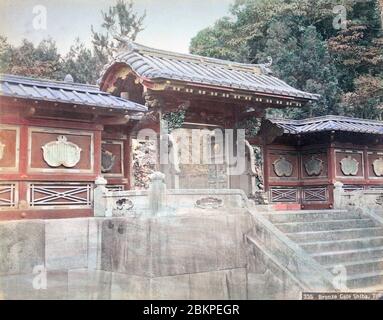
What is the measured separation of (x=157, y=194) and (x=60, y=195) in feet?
7.18

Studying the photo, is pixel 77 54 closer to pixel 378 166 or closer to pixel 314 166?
pixel 314 166

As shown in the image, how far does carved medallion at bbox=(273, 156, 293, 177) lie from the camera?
1220 centimetres

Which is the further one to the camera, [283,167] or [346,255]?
[283,167]

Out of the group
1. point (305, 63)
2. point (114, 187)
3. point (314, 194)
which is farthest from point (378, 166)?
point (114, 187)

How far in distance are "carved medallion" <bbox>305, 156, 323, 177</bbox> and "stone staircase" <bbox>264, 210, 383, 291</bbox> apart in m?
2.63

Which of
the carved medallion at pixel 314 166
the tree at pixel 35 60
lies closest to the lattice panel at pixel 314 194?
the carved medallion at pixel 314 166

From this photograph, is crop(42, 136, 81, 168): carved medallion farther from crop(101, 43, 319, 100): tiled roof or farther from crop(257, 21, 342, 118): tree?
crop(257, 21, 342, 118): tree

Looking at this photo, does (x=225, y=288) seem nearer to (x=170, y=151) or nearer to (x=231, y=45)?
(x=170, y=151)

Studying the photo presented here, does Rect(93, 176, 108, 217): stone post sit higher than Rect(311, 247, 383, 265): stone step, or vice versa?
Rect(93, 176, 108, 217): stone post

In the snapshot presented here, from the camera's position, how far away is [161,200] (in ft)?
23.3

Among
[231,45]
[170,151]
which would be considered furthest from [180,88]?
[231,45]

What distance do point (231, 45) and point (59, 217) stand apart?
40.1ft

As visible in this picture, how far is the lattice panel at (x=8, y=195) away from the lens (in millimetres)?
7512

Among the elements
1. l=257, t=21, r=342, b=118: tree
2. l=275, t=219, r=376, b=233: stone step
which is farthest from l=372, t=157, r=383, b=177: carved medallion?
l=257, t=21, r=342, b=118: tree
